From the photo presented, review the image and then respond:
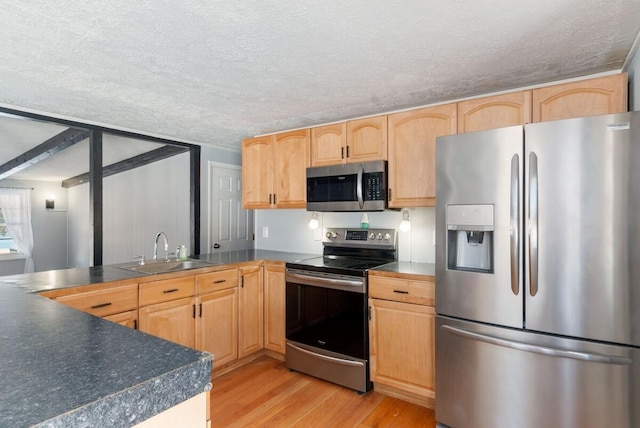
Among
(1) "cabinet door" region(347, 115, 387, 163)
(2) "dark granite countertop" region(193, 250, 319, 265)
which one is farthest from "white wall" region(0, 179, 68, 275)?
(1) "cabinet door" region(347, 115, 387, 163)

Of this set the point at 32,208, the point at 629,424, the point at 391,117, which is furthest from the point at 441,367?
the point at 32,208

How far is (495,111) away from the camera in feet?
7.04

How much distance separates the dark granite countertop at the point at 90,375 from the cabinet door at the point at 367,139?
2.10 metres

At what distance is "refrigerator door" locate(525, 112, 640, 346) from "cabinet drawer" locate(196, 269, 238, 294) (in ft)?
6.89

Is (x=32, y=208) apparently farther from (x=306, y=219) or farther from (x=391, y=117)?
(x=391, y=117)

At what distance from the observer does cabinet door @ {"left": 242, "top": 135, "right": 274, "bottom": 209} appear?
129 inches

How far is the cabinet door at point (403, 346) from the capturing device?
7.28 ft

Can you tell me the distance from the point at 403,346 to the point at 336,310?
54 centimetres

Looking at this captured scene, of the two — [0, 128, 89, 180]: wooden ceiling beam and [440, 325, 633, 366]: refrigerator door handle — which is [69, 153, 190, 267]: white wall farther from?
[440, 325, 633, 366]: refrigerator door handle

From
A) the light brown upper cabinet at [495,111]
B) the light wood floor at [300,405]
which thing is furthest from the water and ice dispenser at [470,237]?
the light wood floor at [300,405]

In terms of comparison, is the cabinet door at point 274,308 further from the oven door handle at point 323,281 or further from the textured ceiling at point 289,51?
the textured ceiling at point 289,51

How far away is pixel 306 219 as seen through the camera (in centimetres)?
345

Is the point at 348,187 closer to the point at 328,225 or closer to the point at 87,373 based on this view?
the point at 328,225

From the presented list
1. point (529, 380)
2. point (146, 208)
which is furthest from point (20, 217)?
point (529, 380)
